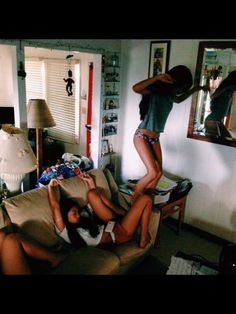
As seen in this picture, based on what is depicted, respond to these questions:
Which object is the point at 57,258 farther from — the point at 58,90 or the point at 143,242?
the point at 58,90

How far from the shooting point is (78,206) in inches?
87.7

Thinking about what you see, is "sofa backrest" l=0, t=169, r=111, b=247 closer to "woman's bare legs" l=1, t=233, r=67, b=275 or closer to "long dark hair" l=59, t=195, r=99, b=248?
"long dark hair" l=59, t=195, r=99, b=248

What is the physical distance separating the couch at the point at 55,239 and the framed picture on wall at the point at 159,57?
1770mm

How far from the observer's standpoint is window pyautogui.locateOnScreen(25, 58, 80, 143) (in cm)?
429

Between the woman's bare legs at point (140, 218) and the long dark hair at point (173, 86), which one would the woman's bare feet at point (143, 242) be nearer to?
the woman's bare legs at point (140, 218)

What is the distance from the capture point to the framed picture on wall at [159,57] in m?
2.98

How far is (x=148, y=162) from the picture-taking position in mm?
2588

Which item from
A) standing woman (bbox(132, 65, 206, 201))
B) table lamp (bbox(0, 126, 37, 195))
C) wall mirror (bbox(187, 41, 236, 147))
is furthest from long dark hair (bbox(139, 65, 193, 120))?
table lamp (bbox(0, 126, 37, 195))

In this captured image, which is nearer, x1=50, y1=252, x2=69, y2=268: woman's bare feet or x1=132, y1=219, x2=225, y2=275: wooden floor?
x1=50, y1=252, x2=69, y2=268: woman's bare feet

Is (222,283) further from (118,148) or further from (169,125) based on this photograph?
(118,148)

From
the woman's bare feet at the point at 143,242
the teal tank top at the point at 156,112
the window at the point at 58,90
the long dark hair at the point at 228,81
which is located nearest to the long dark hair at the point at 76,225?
the woman's bare feet at the point at 143,242

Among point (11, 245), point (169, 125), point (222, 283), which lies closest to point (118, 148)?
point (169, 125)

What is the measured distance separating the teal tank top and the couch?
0.96 m
